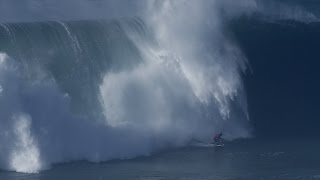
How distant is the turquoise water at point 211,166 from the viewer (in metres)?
31.4

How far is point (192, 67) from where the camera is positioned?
39312 mm

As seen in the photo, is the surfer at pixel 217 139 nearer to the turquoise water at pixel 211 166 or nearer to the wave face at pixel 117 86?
the turquoise water at pixel 211 166

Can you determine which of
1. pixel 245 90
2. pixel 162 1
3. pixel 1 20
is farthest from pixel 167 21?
pixel 1 20

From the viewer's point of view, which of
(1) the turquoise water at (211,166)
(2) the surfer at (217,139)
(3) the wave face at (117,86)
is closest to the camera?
(1) the turquoise water at (211,166)

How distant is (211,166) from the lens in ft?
108

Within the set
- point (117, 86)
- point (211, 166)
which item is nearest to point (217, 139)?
point (117, 86)

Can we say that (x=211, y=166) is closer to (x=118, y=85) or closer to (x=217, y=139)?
(x=217, y=139)

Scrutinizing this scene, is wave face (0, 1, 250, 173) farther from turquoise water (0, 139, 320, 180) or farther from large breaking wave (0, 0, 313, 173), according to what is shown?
Result: turquoise water (0, 139, 320, 180)

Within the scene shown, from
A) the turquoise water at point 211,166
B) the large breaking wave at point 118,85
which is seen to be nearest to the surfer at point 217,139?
the turquoise water at point 211,166

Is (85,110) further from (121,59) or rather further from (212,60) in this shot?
(212,60)

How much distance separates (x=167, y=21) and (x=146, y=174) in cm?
967

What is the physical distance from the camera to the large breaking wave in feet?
108

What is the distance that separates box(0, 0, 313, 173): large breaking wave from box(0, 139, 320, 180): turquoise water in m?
0.69

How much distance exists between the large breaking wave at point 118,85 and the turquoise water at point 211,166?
2.28 ft
